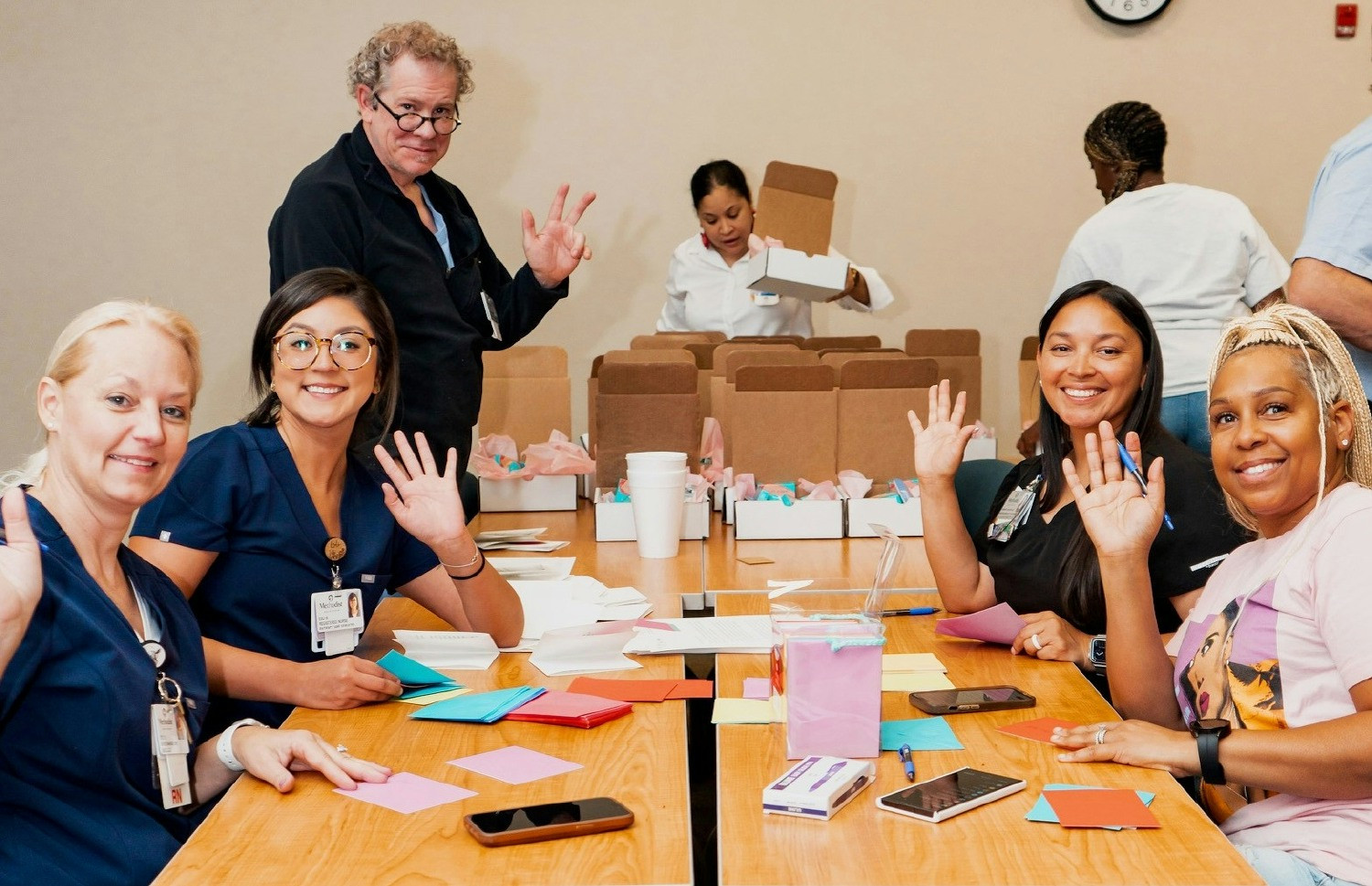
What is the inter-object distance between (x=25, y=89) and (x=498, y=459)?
397 cm

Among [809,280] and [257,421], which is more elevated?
[809,280]

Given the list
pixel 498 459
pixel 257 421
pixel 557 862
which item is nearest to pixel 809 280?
pixel 498 459

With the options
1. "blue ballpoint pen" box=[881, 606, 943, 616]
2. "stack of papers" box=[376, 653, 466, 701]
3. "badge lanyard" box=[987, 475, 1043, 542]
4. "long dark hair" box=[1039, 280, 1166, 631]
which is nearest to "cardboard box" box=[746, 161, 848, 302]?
"long dark hair" box=[1039, 280, 1166, 631]

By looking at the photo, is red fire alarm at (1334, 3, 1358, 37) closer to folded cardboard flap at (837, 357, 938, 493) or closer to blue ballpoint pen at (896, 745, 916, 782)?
folded cardboard flap at (837, 357, 938, 493)

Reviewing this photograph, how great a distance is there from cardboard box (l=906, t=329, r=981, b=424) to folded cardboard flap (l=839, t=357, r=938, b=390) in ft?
1.69

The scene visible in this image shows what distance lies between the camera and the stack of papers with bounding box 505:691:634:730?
162 cm

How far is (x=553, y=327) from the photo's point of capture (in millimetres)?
6086

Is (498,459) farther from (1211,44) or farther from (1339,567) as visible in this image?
(1211,44)

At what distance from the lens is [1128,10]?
586 cm

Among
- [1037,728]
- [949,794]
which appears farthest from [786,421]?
[949,794]

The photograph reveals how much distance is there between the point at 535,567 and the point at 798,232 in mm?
1529

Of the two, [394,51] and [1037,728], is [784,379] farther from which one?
[1037,728]

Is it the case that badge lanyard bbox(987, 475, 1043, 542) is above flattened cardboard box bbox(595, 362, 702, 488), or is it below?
below

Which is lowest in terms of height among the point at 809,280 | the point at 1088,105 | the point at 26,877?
the point at 26,877
